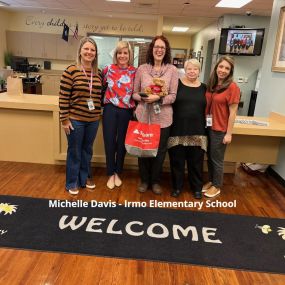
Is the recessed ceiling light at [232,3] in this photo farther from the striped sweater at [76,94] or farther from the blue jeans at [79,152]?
the blue jeans at [79,152]

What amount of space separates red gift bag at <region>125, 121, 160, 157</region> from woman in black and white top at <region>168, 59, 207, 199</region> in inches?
7.6

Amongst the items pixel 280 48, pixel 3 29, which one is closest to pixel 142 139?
pixel 280 48

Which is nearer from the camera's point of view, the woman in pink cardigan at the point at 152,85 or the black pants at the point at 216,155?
the woman in pink cardigan at the point at 152,85

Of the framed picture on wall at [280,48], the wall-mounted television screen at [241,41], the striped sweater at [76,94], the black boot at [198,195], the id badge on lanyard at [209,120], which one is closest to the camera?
the striped sweater at [76,94]

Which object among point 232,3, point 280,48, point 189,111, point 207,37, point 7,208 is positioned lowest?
point 7,208

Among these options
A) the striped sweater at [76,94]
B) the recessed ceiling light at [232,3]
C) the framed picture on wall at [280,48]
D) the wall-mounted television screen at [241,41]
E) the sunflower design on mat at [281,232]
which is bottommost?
the sunflower design on mat at [281,232]

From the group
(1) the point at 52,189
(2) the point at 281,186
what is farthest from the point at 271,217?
(1) the point at 52,189

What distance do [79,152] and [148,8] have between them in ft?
18.4

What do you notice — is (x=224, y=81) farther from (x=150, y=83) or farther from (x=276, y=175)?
(x=276, y=175)

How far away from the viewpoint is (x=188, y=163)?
2.73m

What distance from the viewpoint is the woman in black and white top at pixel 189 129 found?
7.97 ft

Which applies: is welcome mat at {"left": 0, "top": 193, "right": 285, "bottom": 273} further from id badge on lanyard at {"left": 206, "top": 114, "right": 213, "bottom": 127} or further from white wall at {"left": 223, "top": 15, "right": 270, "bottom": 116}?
white wall at {"left": 223, "top": 15, "right": 270, "bottom": 116}

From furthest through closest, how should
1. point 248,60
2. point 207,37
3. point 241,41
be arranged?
point 207,37 < point 248,60 < point 241,41

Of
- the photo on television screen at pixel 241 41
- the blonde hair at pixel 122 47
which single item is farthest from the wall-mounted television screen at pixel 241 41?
the blonde hair at pixel 122 47
